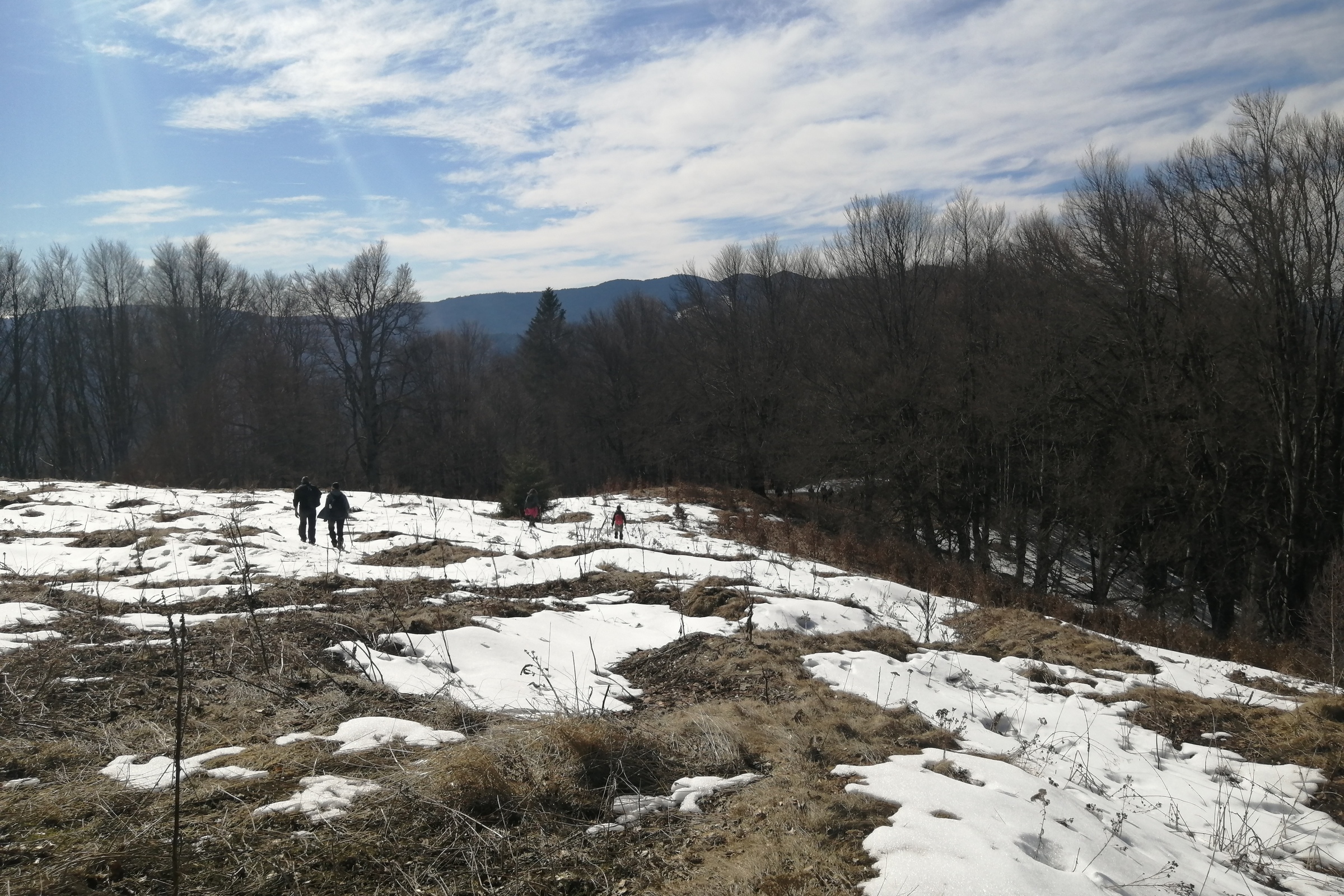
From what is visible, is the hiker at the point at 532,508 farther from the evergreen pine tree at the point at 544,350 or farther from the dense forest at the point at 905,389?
the evergreen pine tree at the point at 544,350

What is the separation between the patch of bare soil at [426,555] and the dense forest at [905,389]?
325 inches

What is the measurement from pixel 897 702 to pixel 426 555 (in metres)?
8.64

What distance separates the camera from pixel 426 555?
1273 cm

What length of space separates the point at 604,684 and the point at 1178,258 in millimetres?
21369

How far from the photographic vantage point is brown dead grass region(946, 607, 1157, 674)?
8.52m

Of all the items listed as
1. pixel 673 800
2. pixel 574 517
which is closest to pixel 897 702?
pixel 673 800

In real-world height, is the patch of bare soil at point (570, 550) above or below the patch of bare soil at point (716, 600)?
below

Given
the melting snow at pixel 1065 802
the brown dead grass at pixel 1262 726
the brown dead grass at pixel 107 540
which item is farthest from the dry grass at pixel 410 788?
the brown dead grass at pixel 107 540

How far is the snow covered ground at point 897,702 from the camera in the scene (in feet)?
11.6

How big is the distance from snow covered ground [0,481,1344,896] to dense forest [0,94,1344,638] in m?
9.01

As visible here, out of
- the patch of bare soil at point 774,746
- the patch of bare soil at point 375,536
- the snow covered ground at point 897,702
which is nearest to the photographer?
the patch of bare soil at point 774,746

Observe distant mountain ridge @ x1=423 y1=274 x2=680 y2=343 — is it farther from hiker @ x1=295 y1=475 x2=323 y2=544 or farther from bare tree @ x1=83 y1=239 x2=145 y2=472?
hiker @ x1=295 y1=475 x2=323 y2=544

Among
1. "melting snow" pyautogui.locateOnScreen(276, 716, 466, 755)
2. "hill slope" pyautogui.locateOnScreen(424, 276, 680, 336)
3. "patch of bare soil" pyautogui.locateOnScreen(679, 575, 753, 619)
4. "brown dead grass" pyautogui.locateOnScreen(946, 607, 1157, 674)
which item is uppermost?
"hill slope" pyautogui.locateOnScreen(424, 276, 680, 336)

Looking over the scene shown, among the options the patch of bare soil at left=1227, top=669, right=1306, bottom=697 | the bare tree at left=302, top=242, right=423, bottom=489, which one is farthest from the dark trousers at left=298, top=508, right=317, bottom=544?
the bare tree at left=302, top=242, right=423, bottom=489
